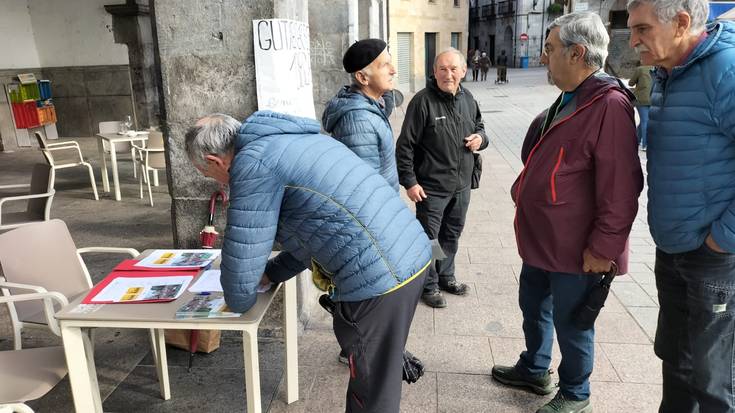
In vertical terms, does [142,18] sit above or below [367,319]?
above

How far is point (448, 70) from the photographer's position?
3410 millimetres

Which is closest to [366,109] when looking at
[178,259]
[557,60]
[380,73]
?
[380,73]

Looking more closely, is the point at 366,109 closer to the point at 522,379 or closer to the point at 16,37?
the point at 522,379

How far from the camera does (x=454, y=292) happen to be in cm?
405

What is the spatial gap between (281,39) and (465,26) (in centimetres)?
2742

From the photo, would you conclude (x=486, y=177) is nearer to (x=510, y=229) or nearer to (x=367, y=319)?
(x=510, y=229)

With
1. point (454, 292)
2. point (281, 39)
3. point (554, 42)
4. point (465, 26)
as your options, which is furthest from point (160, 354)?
point (465, 26)

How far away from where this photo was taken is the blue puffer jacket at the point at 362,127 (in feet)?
8.64

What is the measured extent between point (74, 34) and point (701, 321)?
12.8 m

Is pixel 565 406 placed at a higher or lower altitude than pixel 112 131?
lower

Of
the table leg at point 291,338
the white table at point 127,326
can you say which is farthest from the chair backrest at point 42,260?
the table leg at point 291,338

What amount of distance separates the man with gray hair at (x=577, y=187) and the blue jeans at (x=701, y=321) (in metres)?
0.23

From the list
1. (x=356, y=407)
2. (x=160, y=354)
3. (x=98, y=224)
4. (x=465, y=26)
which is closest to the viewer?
(x=356, y=407)

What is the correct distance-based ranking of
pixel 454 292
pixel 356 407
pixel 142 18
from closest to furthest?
pixel 356 407
pixel 454 292
pixel 142 18
